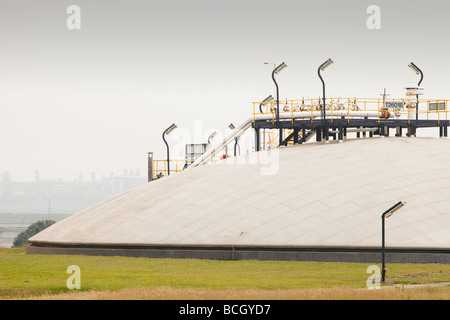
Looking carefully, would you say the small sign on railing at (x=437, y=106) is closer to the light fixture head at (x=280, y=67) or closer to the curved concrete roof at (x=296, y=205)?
the curved concrete roof at (x=296, y=205)

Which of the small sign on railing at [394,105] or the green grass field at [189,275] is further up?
the small sign on railing at [394,105]

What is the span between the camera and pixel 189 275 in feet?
112

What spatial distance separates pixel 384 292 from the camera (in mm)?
27562

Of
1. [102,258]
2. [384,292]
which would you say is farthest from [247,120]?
[384,292]

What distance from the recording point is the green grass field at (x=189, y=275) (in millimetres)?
30469

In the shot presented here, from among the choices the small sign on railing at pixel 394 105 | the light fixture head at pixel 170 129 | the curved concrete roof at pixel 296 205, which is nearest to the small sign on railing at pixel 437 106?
the small sign on railing at pixel 394 105

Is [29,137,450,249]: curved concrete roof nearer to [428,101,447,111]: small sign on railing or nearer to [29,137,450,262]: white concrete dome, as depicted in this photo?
[29,137,450,262]: white concrete dome

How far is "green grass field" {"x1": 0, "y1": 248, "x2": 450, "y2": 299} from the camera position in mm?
30469

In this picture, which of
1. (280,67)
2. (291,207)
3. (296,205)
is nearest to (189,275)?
(291,207)

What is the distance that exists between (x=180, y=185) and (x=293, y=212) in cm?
1002

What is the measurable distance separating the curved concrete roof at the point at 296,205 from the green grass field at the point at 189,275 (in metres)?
1.83

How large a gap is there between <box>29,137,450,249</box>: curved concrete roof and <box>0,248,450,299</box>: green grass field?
1.83m

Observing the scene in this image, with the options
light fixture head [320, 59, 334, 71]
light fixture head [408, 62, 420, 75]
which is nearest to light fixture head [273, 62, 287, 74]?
light fixture head [320, 59, 334, 71]
